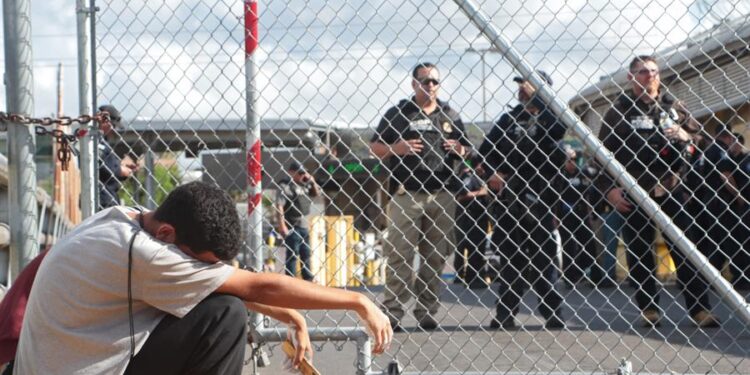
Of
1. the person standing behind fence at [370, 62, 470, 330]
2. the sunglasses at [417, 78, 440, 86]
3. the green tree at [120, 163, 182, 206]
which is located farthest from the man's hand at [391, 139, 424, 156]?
the green tree at [120, 163, 182, 206]

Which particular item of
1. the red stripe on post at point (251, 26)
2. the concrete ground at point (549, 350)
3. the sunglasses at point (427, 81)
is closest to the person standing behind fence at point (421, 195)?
the sunglasses at point (427, 81)

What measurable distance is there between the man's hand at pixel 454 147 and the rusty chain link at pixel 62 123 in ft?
8.89

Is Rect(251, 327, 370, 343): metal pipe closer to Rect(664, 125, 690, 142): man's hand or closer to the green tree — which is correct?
the green tree

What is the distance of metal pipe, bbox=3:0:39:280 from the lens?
466 centimetres

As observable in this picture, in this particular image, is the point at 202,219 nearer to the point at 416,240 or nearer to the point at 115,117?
the point at 115,117

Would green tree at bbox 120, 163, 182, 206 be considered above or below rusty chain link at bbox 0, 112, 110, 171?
below

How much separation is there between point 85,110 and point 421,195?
11.2 feet

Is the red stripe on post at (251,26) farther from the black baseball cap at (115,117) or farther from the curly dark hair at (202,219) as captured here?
the curly dark hair at (202,219)

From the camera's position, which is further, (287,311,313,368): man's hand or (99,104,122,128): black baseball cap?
(99,104,122,128): black baseball cap

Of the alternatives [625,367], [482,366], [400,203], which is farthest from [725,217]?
[625,367]

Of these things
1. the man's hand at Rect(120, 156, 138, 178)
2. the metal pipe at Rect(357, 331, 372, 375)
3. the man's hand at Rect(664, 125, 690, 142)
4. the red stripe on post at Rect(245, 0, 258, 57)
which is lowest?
the metal pipe at Rect(357, 331, 372, 375)

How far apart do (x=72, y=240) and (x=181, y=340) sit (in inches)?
20.2

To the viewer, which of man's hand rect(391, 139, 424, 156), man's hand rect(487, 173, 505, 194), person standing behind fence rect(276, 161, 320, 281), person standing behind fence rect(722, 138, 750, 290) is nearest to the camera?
man's hand rect(391, 139, 424, 156)

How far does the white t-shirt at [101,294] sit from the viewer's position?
365 centimetres
